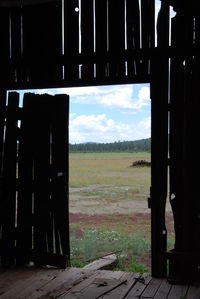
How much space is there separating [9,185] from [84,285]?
2026 millimetres

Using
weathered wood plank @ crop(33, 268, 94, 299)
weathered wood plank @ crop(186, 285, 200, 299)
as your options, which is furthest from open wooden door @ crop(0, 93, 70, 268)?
weathered wood plank @ crop(186, 285, 200, 299)

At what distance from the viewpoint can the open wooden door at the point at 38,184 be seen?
6164 millimetres

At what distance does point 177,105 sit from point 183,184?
43.7 inches

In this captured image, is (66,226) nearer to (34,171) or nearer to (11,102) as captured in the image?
(34,171)

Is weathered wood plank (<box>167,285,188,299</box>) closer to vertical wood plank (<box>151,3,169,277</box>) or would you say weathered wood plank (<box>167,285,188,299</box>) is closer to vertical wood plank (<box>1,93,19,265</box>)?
vertical wood plank (<box>151,3,169,277</box>)

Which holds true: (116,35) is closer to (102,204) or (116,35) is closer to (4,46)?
(4,46)

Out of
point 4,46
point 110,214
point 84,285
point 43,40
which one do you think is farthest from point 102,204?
point 84,285

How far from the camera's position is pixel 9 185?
623cm

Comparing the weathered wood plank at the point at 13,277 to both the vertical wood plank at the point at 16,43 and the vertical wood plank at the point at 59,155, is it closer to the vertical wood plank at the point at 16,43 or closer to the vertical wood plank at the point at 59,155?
the vertical wood plank at the point at 59,155

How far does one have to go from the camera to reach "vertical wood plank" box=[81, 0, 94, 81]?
5.89m

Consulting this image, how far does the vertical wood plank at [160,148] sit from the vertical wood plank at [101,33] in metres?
0.77

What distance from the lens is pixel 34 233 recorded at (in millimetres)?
6203

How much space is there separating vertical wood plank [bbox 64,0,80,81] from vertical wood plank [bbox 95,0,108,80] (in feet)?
1.07

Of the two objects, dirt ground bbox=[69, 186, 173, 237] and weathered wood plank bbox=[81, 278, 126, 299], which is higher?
weathered wood plank bbox=[81, 278, 126, 299]
